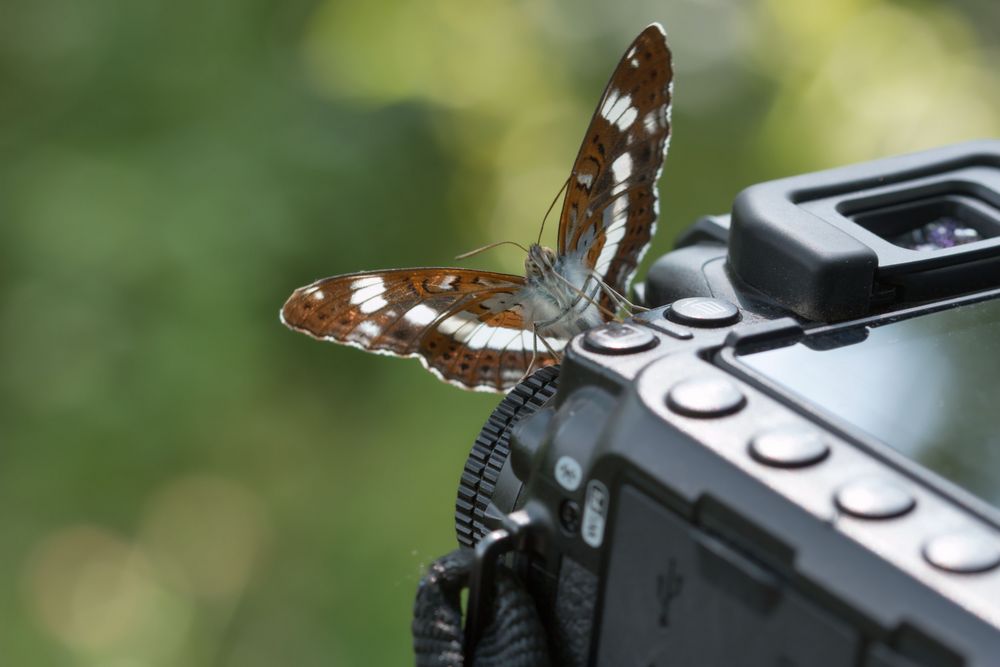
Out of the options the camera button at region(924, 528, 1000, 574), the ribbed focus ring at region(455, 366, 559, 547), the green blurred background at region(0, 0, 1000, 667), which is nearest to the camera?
the camera button at region(924, 528, 1000, 574)

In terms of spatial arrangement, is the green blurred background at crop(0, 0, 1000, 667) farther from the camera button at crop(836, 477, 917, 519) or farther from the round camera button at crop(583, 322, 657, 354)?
the camera button at crop(836, 477, 917, 519)

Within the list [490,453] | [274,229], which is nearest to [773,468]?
[490,453]

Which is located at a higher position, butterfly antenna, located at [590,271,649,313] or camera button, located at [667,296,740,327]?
camera button, located at [667,296,740,327]

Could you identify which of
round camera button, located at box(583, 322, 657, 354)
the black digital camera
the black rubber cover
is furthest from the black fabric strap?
the black rubber cover

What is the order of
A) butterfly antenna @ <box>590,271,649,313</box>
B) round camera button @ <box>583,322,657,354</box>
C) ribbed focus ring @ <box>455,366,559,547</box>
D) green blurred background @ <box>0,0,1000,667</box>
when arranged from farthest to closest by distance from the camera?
green blurred background @ <box>0,0,1000,667</box>, butterfly antenna @ <box>590,271,649,313</box>, ribbed focus ring @ <box>455,366,559,547</box>, round camera button @ <box>583,322,657,354</box>

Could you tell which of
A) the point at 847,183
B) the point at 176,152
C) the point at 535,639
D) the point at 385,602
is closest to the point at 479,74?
the point at 176,152

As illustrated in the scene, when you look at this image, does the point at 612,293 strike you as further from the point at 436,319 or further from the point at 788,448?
the point at 788,448

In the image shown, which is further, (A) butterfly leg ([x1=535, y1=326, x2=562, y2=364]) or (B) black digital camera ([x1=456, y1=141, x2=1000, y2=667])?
(A) butterfly leg ([x1=535, y1=326, x2=562, y2=364])

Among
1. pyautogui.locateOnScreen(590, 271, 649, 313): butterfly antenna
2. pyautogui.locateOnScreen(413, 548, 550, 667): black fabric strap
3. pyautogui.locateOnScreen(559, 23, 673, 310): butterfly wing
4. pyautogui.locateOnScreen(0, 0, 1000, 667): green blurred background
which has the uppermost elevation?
pyautogui.locateOnScreen(559, 23, 673, 310): butterfly wing

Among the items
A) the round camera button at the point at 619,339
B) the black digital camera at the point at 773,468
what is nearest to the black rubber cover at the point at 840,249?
the black digital camera at the point at 773,468

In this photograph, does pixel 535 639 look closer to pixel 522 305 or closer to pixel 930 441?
pixel 930 441
